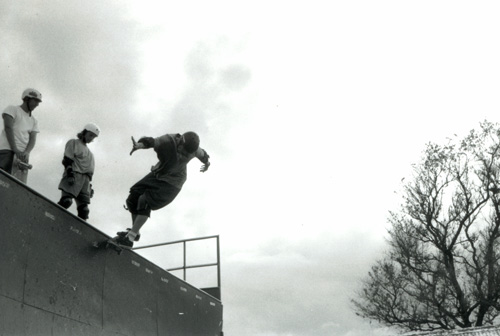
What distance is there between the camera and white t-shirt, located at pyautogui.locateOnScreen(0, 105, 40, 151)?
5.62 meters

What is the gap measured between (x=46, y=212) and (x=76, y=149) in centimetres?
147

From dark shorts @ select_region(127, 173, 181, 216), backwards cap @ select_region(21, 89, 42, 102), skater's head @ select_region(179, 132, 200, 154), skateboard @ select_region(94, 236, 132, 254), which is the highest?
backwards cap @ select_region(21, 89, 42, 102)

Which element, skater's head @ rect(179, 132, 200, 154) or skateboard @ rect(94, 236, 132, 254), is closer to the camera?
skateboard @ rect(94, 236, 132, 254)

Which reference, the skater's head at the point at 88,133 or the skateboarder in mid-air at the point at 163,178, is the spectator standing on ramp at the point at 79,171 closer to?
the skater's head at the point at 88,133

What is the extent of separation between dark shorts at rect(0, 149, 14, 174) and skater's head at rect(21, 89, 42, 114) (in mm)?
572

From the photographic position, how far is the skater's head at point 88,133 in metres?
6.52

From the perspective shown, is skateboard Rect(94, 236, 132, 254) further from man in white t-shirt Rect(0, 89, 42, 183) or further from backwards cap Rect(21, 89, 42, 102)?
backwards cap Rect(21, 89, 42, 102)

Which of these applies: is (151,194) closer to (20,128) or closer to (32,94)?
(20,128)

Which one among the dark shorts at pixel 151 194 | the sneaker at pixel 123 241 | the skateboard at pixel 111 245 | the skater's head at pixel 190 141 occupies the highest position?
the skater's head at pixel 190 141

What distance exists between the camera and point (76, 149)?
6426 millimetres

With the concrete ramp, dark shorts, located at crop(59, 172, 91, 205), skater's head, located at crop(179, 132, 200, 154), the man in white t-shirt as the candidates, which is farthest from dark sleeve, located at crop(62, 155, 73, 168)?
skater's head, located at crop(179, 132, 200, 154)

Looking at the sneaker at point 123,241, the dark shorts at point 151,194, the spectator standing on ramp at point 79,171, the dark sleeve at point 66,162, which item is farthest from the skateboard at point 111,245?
the dark sleeve at point 66,162

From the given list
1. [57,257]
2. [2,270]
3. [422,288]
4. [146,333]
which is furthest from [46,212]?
[422,288]

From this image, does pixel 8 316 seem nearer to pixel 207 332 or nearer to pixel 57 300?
pixel 57 300
